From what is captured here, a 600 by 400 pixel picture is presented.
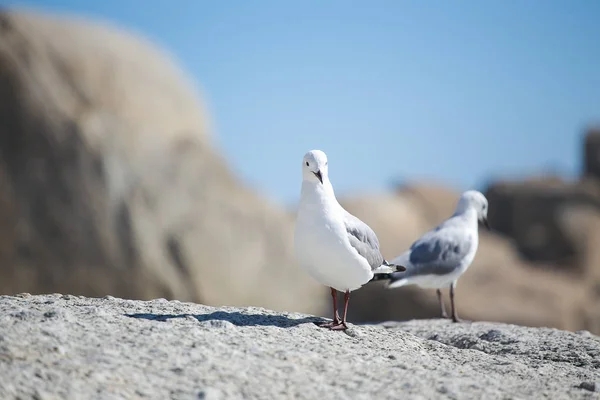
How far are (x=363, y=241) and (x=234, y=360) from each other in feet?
5.41

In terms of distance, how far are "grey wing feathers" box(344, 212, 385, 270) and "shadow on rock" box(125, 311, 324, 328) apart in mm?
595

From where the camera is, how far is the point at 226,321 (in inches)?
208

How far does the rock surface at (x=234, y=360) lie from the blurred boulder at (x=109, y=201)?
931 cm

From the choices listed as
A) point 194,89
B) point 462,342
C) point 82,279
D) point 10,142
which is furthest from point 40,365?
point 194,89

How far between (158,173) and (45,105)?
2.45 meters

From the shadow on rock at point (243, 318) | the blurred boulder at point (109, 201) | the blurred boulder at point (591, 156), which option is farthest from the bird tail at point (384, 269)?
the blurred boulder at point (591, 156)

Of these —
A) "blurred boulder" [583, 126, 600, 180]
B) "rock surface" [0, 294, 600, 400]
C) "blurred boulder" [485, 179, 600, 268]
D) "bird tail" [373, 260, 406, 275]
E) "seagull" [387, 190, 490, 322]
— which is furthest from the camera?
"blurred boulder" [583, 126, 600, 180]

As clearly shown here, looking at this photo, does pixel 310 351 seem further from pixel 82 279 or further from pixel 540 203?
pixel 540 203

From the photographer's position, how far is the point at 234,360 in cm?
451

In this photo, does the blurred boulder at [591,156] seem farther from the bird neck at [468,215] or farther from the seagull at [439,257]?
the seagull at [439,257]

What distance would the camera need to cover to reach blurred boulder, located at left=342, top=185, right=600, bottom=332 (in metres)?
14.4

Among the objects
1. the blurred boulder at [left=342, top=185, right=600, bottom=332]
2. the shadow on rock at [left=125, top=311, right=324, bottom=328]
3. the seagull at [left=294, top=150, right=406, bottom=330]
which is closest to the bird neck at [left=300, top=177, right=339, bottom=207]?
the seagull at [left=294, top=150, right=406, bottom=330]

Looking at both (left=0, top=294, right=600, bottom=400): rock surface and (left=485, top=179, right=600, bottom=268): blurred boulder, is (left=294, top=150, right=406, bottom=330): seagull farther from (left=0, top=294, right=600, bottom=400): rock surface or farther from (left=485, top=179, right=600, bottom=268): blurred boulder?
(left=485, top=179, right=600, bottom=268): blurred boulder

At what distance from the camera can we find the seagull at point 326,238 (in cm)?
559
